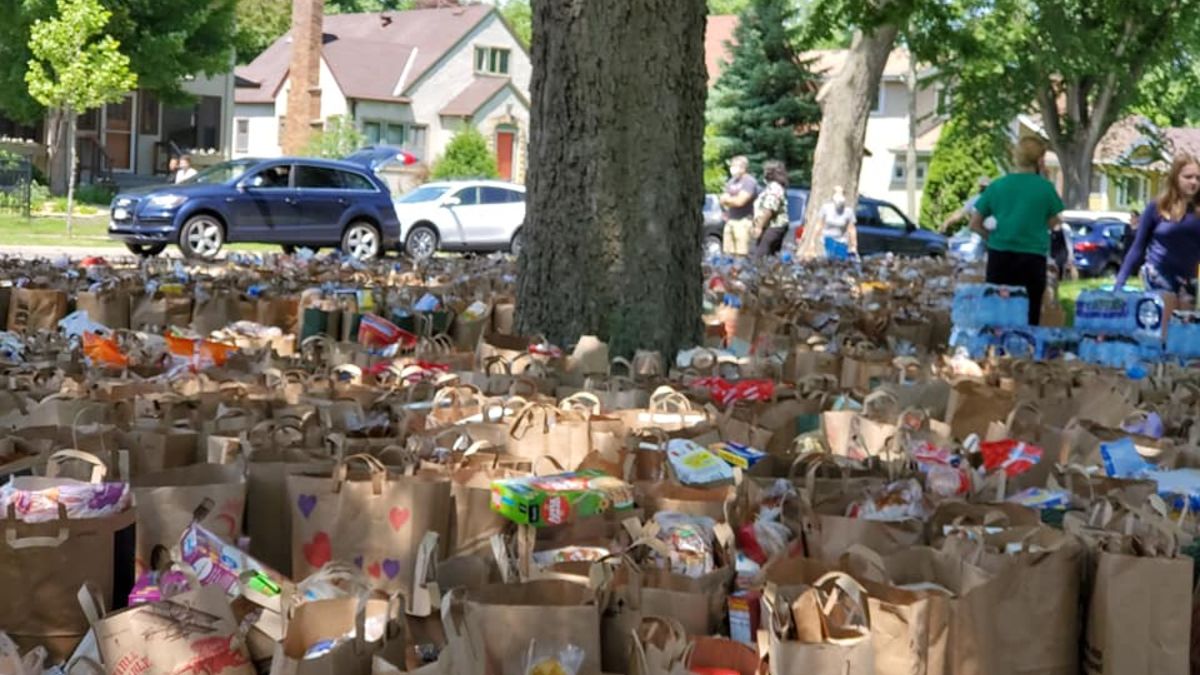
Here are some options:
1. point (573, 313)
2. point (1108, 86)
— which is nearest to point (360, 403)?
point (573, 313)

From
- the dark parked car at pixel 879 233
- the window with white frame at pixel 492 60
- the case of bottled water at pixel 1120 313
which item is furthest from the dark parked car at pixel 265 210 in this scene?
the window with white frame at pixel 492 60

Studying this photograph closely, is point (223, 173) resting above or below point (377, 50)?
below

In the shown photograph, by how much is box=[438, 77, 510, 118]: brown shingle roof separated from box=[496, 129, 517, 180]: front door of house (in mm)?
1196

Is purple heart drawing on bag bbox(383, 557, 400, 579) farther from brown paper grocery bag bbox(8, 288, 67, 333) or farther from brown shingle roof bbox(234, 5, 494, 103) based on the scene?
brown shingle roof bbox(234, 5, 494, 103)

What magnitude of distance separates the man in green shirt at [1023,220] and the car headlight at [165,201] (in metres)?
14.1

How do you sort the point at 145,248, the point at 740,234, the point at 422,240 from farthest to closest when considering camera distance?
the point at 422,240 → the point at 145,248 → the point at 740,234

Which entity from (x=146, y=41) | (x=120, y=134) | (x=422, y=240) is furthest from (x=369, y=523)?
(x=120, y=134)

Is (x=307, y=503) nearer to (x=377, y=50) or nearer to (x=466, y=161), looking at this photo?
(x=466, y=161)

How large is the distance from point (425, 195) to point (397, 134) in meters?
27.0

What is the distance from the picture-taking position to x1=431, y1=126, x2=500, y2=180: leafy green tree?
4512cm

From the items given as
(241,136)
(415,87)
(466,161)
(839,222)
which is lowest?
(839,222)

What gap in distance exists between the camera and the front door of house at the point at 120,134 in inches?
1847

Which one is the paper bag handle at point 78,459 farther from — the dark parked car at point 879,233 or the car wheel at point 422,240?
the dark parked car at point 879,233

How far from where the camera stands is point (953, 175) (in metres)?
49.3
